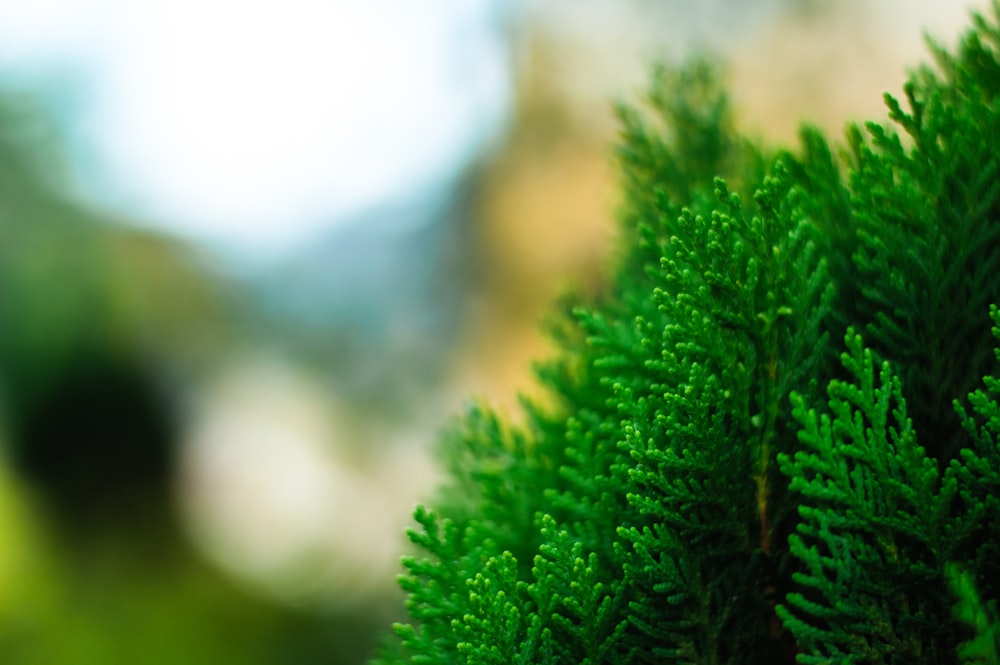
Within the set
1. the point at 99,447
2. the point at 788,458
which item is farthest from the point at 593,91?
the point at 788,458

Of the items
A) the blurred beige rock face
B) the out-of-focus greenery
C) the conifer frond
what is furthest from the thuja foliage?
the blurred beige rock face

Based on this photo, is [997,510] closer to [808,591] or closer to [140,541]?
[808,591]

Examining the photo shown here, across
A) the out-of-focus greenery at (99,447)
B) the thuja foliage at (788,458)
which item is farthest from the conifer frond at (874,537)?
the out-of-focus greenery at (99,447)

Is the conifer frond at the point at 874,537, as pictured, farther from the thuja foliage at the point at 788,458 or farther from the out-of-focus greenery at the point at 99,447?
the out-of-focus greenery at the point at 99,447

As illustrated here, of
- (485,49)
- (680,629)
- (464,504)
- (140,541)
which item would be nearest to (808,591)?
(680,629)

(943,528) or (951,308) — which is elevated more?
(951,308)

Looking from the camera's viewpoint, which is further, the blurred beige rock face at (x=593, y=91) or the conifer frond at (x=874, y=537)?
the blurred beige rock face at (x=593, y=91)
